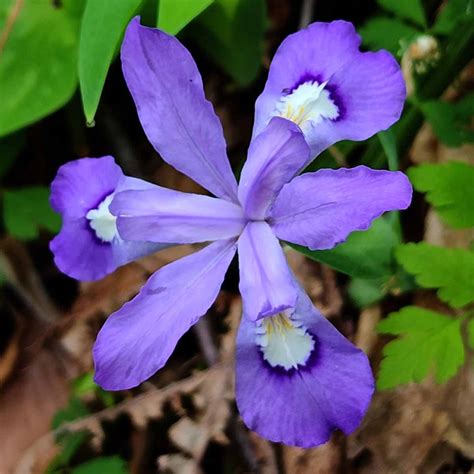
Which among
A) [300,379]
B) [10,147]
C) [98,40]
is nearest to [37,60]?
[10,147]

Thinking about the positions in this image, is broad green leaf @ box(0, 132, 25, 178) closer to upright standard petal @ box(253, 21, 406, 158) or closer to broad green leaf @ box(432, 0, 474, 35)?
upright standard petal @ box(253, 21, 406, 158)

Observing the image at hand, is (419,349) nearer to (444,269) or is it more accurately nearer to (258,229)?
(444,269)

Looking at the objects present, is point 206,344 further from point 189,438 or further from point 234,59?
point 234,59

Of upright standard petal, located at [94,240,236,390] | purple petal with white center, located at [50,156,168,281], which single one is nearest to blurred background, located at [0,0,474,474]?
purple petal with white center, located at [50,156,168,281]

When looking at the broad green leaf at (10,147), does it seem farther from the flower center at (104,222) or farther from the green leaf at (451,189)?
the green leaf at (451,189)

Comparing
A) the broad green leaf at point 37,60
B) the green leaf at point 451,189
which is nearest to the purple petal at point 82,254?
the broad green leaf at point 37,60
